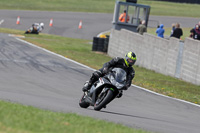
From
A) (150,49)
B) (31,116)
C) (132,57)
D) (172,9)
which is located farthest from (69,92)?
(172,9)

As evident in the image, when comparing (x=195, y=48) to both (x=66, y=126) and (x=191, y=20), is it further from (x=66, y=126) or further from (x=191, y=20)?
(x=191, y=20)

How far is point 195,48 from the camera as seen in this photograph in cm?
1916

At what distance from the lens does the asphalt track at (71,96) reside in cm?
993

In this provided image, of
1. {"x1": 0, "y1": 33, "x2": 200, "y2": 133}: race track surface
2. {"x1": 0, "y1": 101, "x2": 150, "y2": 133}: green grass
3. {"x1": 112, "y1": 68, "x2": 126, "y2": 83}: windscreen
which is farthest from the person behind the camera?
{"x1": 112, "y1": 68, "x2": 126, "y2": 83}: windscreen

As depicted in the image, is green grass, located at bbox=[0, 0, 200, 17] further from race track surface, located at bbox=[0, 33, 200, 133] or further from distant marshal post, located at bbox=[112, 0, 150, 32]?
race track surface, located at bbox=[0, 33, 200, 133]

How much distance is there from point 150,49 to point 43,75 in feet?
26.5

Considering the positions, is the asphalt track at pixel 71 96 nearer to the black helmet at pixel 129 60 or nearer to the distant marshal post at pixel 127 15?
the black helmet at pixel 129 60

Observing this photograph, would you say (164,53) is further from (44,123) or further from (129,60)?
(44,123)

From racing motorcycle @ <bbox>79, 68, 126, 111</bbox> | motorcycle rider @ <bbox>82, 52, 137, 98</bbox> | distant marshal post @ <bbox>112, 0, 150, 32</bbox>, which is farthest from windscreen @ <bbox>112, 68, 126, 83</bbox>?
distant marshal post @ <bbox>112, 0, 150, 32</bbox>

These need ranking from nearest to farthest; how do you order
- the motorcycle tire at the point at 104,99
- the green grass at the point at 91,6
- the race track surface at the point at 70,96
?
the race track surface at the point at 70,96, the motorcycle tire at the point at 104,99, the green grass at the point at 91,6

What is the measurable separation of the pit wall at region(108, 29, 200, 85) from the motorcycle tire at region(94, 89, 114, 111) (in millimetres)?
9205

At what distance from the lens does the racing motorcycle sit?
10.1 metres

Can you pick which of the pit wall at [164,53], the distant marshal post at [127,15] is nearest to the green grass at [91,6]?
the distant marshal post at [127,15]

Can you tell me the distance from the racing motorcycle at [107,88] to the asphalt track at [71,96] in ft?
0.92
